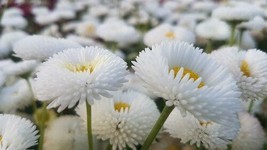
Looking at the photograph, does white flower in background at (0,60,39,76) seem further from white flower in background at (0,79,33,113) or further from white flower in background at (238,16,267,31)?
white flower in background at (238,16,267,31)

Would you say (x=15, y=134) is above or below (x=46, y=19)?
below

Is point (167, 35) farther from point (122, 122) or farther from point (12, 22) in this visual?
point (12, 22)

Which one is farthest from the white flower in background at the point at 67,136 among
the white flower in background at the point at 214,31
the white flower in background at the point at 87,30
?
the white flower in background at the point at 87,30

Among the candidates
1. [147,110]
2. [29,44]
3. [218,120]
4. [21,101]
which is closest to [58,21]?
[21,101]

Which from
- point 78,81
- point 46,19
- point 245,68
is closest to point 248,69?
point 245,68

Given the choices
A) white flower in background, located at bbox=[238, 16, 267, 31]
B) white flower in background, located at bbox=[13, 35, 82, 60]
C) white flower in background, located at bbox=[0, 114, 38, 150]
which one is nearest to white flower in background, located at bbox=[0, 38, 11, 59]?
white flower in background, located at bbox=[13, 35, 82, 60]

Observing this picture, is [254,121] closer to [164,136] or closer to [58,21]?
[164,136]

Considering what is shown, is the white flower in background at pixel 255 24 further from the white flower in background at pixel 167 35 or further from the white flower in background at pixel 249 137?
the white flower in background at pixel 249 137
